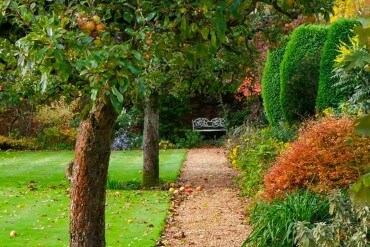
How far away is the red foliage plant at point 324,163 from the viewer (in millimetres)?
6535

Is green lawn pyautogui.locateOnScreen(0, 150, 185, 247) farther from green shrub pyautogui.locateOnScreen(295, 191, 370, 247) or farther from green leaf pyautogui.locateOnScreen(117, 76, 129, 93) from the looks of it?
green leaf pyautogui.locateOnScreen(117, 76, 129, 93)

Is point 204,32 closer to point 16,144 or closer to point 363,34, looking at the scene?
point 363,34

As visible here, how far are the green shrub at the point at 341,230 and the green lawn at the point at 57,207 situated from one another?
8.14ft

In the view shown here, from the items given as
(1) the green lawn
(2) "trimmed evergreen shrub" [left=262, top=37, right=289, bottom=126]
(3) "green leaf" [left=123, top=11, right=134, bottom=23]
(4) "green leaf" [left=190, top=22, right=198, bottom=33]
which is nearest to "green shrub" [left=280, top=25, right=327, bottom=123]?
(2) "trimmed evergreen shrub" [left=262, top=37, right=289, bottom=126]

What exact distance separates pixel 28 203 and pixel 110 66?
24.6 feet

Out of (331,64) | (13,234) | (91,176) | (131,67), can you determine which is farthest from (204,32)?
(331,64)

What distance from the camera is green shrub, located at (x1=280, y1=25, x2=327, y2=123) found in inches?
505

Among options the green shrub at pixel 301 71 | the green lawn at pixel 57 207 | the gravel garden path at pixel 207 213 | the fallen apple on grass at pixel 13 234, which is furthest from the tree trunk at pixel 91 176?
the green shrub at pixel 301 71

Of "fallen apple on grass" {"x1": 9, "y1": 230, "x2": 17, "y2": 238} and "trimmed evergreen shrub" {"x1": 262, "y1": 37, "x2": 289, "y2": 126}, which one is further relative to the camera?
"trimmed evergreen shrub" {"x1": 262, "y1": 37, "x2": 289, "y2": 126}

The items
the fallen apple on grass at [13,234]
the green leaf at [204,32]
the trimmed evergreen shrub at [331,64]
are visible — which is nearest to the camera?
the green leaf at [204,32]

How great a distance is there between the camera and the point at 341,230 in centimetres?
502

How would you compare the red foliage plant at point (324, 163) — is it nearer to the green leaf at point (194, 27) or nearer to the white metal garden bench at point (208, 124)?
the green leaf at point (194, 27)

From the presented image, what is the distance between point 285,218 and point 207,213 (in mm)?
3347

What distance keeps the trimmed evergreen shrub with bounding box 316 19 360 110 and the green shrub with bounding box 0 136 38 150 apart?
1296cm
